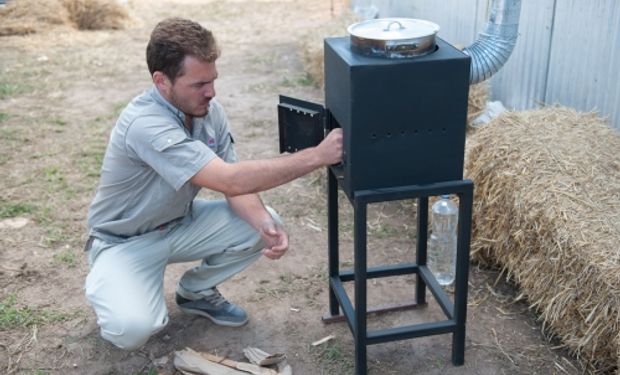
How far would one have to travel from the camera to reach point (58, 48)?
10000 millimetres

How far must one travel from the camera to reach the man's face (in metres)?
2.96

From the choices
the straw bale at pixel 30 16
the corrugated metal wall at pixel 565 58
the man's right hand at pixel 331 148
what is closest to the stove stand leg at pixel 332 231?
the man's right hand at pixel 331 148

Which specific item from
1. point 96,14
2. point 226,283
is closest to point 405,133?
point 226,283

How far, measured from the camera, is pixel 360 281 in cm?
293

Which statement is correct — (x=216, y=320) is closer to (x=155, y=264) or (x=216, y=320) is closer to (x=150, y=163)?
(x=155, y=264)

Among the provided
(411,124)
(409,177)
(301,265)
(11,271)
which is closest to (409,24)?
(411,124)

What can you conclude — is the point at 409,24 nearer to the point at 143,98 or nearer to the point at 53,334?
the point at 143,98

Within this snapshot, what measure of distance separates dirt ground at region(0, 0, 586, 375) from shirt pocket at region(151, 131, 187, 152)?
108 cm

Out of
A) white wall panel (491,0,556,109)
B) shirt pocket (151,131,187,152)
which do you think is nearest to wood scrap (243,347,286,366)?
shirt pocket (151,131,187,152)

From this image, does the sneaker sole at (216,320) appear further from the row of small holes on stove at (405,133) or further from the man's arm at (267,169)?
the row of small holes on stove at (405,133)

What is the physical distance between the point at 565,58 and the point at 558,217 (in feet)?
6.89

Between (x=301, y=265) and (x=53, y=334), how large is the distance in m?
1.42

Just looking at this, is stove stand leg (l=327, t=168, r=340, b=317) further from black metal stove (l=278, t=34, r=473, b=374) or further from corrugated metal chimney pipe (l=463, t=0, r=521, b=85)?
corrugated metal chimney pipe (l=463, t=0, r=521, b=85)

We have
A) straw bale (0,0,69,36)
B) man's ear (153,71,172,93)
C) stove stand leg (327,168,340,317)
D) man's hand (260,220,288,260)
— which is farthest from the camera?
straw bale (0,0,69,36)
